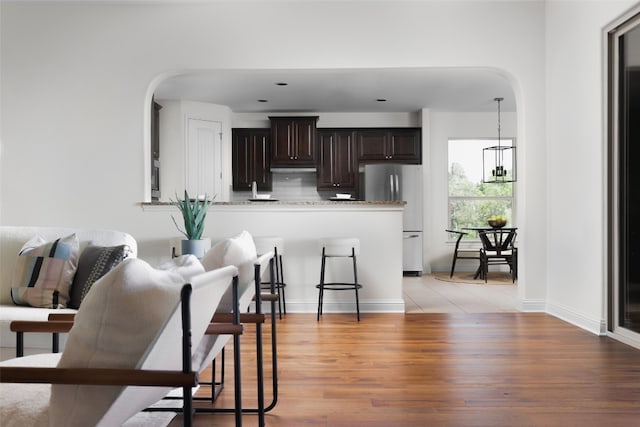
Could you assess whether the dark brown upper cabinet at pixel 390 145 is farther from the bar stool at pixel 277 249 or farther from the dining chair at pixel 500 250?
the bar stool at pixel 277 249

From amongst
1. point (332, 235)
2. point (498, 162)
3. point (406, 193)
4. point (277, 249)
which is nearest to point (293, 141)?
point (406, 193)

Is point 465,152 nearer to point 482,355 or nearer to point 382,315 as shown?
point 382,315

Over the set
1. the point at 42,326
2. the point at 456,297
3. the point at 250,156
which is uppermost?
the point at 250,156

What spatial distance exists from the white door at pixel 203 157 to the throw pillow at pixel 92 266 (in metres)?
5.19

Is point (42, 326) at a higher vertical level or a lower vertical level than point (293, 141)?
lower

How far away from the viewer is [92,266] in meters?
3.28

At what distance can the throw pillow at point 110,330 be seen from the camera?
132 centimetres

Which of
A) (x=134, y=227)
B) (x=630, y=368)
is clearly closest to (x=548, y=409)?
(x=630, y=368)

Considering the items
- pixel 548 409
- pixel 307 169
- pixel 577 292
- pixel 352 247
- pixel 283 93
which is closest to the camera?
pixel 548 409

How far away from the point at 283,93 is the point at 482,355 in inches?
210

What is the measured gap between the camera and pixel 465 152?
9586 mm

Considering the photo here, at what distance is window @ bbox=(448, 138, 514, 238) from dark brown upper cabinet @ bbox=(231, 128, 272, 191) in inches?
121

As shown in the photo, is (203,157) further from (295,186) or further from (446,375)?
(446,375)

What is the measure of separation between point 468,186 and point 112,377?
885cm
